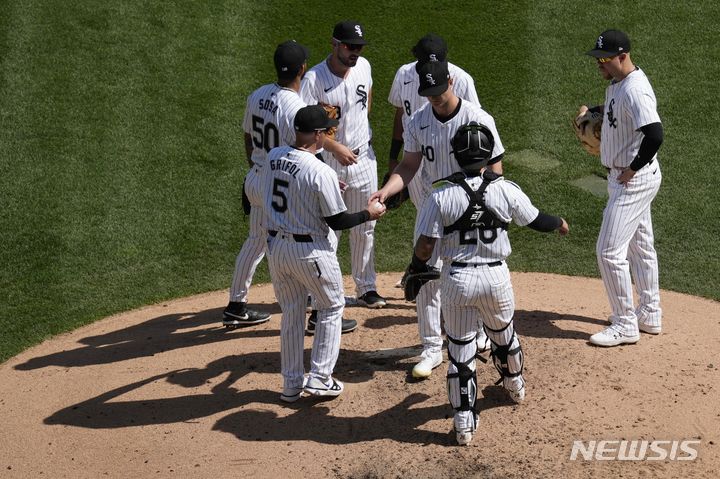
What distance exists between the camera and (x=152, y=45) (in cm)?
1227

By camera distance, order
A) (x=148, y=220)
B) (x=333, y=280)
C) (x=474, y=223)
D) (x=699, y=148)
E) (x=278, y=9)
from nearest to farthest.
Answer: (x=474, y=223), (x=333, y=280), (x=148, y=220), (x=699, y=148), (x=278, y=9)

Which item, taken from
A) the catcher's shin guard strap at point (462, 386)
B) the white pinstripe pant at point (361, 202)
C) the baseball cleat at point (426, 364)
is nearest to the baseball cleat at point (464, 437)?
the catcher's shin guard strap at point (462, 386)

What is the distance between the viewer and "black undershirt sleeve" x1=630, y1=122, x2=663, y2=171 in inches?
273

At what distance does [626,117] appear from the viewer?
277 inches

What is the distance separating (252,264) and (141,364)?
3.83 feet

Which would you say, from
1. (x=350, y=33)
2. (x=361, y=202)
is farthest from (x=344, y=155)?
(x=350, y=33)

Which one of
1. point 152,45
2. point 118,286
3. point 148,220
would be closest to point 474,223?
point 118,286

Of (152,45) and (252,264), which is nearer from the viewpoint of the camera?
(252,264)

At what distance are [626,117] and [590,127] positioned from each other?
523 millimetres

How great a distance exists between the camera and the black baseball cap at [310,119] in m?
6.21

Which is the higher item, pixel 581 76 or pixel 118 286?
pixel 581 76

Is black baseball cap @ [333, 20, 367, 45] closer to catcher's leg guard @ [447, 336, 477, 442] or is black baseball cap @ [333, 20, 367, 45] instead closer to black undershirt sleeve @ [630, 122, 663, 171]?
black undershirt sleeve @ [630, 122, 663, 171]

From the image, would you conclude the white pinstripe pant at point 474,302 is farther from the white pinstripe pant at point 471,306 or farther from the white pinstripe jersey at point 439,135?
the white pinstripe jersey at point 439,135

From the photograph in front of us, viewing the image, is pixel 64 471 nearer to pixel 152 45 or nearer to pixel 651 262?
pixel 651 262
